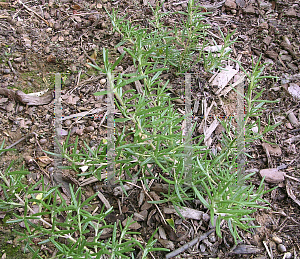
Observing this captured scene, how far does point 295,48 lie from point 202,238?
2.41 metres

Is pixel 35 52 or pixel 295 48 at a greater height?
pixel 295 48

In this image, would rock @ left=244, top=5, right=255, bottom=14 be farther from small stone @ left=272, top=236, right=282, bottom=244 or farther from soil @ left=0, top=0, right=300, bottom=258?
small stone @ left=272, top=236, right=282, bottom=244

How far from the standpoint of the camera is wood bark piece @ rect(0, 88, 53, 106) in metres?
2.74

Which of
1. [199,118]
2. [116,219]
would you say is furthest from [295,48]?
[116,219]

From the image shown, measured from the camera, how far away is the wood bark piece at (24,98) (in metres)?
2.74

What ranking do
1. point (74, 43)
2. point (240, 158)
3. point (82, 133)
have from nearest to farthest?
point (240, 158) < point (82, 133) < point (74, 43)

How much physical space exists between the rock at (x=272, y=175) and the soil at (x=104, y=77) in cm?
4

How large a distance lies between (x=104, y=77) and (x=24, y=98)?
0.83m

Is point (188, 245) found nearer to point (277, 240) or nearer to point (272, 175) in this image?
point (277, 240)

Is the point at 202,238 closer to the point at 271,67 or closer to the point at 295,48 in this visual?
the point at 271,67

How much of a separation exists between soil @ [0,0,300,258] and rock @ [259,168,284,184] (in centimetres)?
4

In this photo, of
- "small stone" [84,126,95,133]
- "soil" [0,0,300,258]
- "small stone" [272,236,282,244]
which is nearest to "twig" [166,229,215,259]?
"soil" [0,0,300,258]

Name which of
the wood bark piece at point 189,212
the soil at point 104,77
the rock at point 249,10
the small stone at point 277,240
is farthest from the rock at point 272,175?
the rock at point 249,10

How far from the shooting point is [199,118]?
2.75 m
